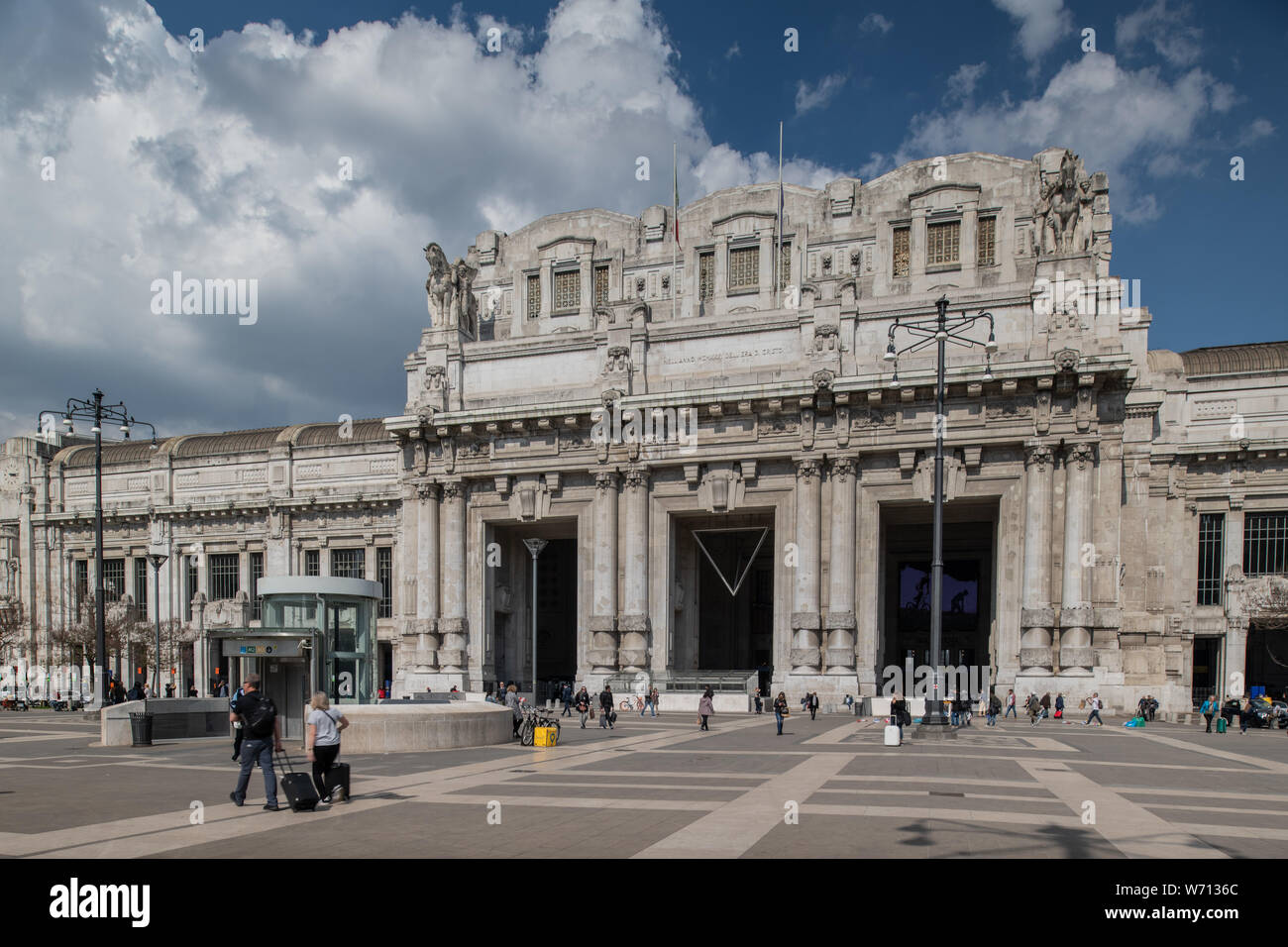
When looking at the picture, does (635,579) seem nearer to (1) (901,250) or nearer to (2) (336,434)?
(1) (901,250)

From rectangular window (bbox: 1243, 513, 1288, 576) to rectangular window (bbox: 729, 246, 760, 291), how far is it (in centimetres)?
2718

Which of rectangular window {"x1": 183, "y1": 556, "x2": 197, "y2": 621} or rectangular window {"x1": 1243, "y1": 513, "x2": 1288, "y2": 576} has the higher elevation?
rectangular window {"x1": 1243, "y1": 513, "x2": 1288, "y2": 576}

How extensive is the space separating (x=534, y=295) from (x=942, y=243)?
22.4m

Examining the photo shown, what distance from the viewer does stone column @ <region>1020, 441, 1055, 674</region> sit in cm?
4141

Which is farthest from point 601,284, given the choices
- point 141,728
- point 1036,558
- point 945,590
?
point 141,728

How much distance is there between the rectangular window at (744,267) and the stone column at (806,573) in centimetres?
1108

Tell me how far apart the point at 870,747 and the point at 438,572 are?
1317 inches

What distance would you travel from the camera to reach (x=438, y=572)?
53.0 metres

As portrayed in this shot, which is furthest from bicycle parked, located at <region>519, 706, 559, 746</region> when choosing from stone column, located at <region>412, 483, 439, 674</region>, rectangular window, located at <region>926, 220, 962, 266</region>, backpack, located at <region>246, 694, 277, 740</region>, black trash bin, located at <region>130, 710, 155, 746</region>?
rectangular window, located at <region>926, 220, 962, 266</region>

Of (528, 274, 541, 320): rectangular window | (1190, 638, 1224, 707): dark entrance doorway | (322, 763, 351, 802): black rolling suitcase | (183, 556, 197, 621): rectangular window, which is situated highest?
(528, 274, 541, 320): rectangular window

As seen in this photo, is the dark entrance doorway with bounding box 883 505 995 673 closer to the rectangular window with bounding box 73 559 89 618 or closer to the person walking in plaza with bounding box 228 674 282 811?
the person walking in plaza with bounding box 228 674 282 811

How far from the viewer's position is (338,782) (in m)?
13.6
